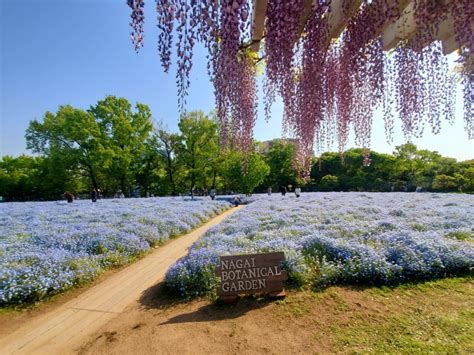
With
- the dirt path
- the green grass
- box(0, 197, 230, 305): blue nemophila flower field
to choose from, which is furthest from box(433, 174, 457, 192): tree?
the dirt path

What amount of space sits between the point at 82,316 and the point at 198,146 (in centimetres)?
3385

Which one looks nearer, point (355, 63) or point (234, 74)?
point (234, 74)

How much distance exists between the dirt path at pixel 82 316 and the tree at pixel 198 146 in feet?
99.3

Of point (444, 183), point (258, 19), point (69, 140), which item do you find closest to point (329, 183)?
point (444, 183)

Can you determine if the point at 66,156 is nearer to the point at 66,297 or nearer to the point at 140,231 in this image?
the point at 140,231

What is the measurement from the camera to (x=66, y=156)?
112ft

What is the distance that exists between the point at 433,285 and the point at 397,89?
14.6ft

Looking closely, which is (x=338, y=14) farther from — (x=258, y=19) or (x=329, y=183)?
(x=329, y=183)

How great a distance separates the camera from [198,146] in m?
38.0

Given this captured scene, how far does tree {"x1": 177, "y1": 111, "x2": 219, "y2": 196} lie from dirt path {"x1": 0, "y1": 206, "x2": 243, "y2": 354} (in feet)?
99.3

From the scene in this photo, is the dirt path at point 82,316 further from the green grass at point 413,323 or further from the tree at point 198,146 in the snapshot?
the tree at point 198,146

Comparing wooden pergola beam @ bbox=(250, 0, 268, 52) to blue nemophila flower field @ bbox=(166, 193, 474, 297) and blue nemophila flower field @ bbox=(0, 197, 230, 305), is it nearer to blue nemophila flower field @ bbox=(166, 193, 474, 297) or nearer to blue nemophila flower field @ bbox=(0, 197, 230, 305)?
blue nemophila flower field @ bbox=(166, 193, 474, 297)

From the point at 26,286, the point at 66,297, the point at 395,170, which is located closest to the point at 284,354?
the point at 66,297

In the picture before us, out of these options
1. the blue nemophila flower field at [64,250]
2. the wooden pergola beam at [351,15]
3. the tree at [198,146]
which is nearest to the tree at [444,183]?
the tree at [198,146]
